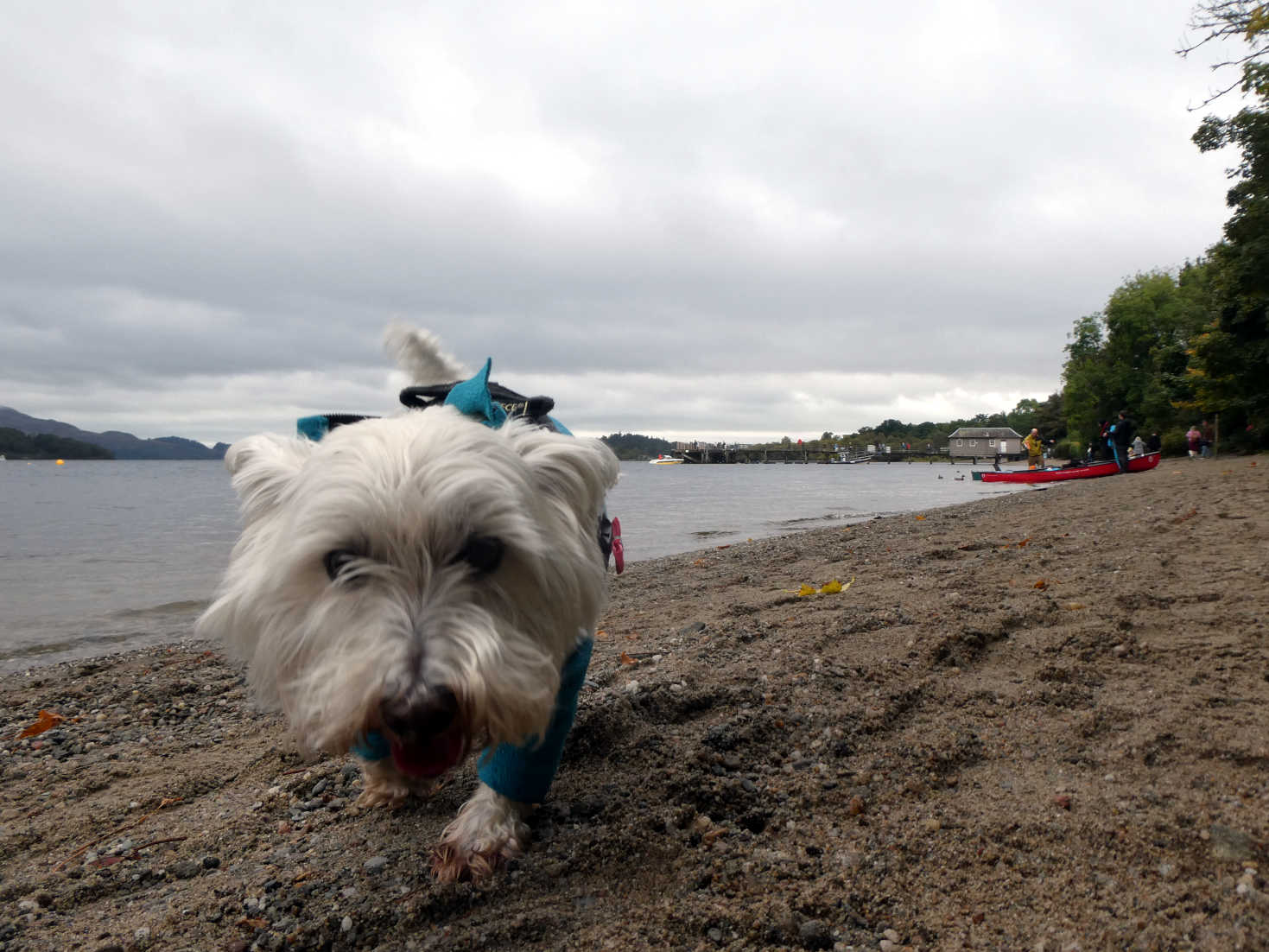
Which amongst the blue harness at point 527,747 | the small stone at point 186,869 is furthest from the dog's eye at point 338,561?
the small stone at point 186,869

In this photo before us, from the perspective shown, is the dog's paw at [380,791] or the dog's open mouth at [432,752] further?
the dog's paw at [380,791]

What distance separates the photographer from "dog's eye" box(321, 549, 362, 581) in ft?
7.02

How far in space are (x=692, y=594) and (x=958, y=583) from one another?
2934 mm

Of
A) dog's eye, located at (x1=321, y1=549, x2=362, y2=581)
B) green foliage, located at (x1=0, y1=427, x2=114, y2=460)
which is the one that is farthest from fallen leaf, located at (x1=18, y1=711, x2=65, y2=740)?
green foliage, located at (x1=0, y1=427, x2=114, y2=460)

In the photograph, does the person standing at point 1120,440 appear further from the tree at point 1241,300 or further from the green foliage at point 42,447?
the green foliage at point 42,447

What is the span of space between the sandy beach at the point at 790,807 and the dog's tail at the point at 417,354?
2163mm

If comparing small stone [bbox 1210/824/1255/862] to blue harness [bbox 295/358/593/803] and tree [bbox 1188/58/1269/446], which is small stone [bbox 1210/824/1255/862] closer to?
blue harness [bbox 295/358/593/803]

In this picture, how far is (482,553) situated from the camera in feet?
7.24

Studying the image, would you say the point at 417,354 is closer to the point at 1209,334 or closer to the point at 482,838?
the point at 482,838

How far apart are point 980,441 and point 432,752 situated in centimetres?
14046

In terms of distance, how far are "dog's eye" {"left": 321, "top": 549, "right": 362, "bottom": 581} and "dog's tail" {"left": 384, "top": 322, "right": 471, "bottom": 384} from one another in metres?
2.93

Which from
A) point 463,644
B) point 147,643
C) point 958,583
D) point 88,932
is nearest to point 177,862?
point 88,932

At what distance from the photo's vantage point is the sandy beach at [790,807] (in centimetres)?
207

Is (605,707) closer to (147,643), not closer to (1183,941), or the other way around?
(1183,941)
